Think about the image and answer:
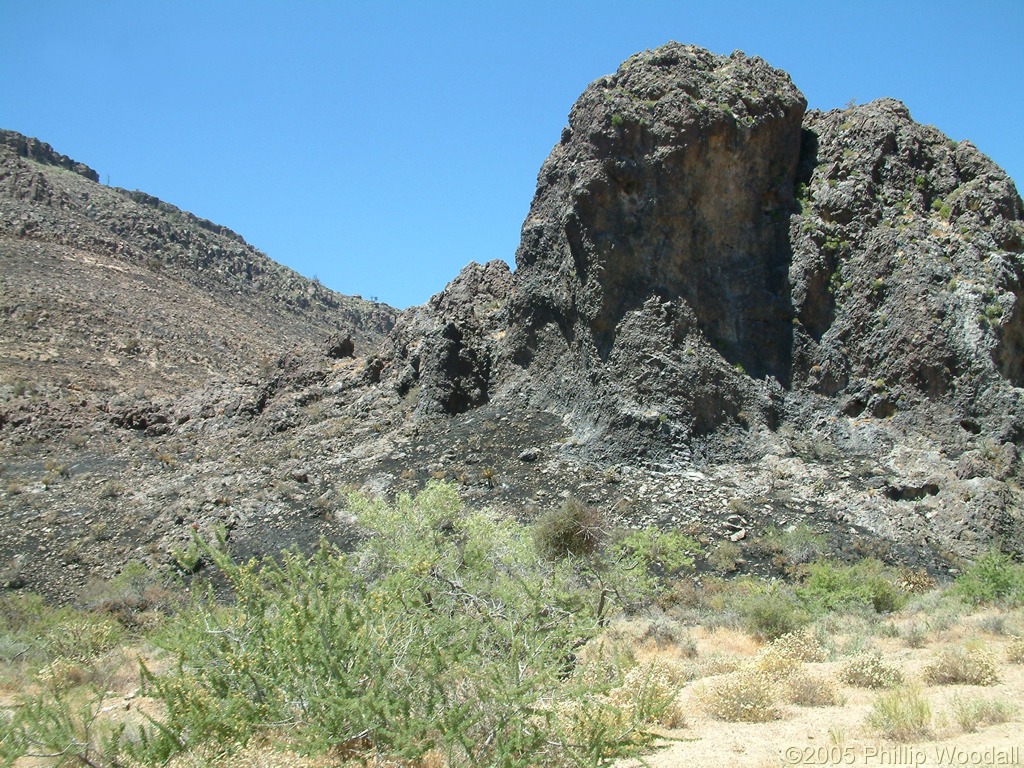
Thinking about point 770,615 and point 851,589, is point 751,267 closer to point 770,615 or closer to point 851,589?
point 851,589

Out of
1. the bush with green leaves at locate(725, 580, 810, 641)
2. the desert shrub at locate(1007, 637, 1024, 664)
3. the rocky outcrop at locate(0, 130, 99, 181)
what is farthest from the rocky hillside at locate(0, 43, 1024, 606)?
the rocky outcrop at locate(0, 130, 99, 181)

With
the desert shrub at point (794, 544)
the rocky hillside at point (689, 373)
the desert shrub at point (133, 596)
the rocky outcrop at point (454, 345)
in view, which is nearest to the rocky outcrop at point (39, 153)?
the rocky hillside at point (689, 373)

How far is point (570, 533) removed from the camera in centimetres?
1909

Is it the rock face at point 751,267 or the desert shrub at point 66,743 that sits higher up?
the rock face at point 751,267

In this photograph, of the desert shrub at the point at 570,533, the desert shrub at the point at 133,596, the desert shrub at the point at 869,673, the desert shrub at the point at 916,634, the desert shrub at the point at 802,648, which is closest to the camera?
the desert shrub at the point at 869,673

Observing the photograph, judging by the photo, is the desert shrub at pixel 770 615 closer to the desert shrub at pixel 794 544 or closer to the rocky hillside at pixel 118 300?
the desert shrub at pixel 794 544

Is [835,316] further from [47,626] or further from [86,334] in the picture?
[86,334]

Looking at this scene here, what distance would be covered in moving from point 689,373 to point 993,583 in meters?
9.77

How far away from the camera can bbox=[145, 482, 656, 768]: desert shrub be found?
627 centimetres

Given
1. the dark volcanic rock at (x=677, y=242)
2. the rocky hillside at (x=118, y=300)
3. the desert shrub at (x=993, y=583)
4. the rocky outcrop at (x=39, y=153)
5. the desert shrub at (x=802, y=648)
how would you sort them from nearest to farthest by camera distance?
1. the desert shrub at (x=802, y=648)
2. the desert shrub at (x=993, y=583)
3. the dark volcanic rock at (x=677, y=242)
4. the rocky hillside at (x=118, y=300)
5. the rocky outcrop at (x=39, y=153)

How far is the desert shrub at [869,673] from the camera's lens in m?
9.35

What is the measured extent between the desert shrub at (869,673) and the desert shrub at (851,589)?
5272 millimetres

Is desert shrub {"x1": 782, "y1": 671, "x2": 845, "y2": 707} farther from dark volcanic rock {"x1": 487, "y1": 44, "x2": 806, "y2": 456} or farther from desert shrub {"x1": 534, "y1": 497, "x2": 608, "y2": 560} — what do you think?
dark volcanic rock {"x1": 487, "y1": 44, "x2": 806, "y2": 456}

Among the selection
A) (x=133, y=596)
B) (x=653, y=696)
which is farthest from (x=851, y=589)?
(x=133, y=596)
